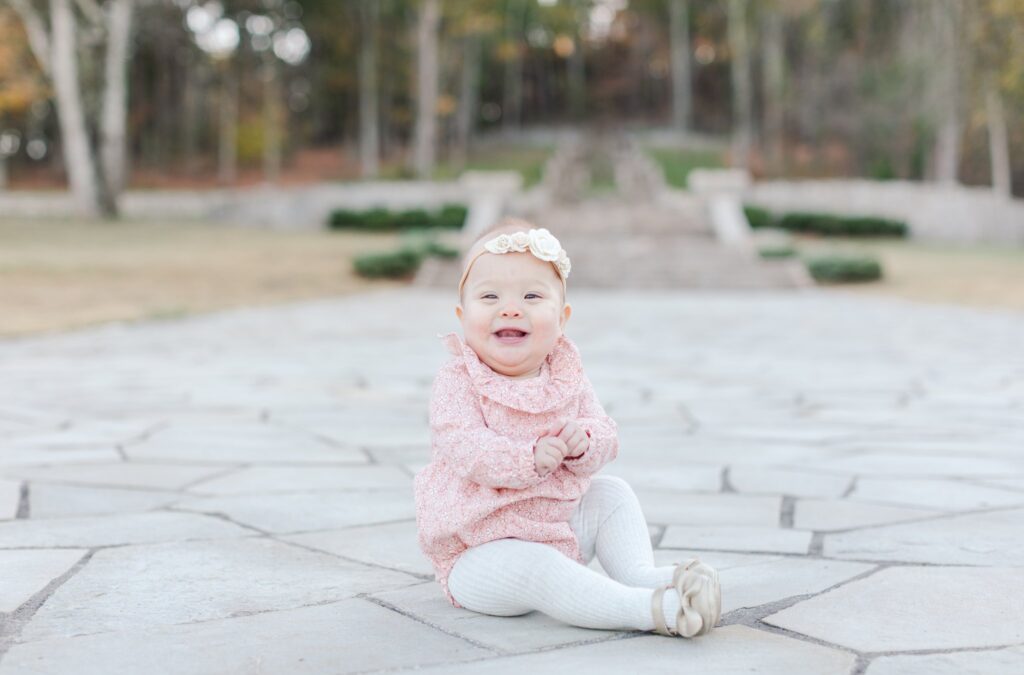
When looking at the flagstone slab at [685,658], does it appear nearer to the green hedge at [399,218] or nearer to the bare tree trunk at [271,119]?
the green hedge at [399,218]

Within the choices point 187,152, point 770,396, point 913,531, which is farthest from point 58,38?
point 913,531

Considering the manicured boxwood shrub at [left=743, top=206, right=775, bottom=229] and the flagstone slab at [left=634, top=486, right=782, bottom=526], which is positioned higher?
the manicured boxwood shrub at [left=743, top=206, right=775, bottom=229]

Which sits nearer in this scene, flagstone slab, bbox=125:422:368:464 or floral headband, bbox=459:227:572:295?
floral headband, bbox=459:227:572:295

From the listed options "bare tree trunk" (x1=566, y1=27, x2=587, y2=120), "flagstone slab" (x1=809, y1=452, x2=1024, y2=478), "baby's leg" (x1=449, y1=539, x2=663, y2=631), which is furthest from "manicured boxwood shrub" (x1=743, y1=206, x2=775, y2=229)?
"bare tree trunk" (x1=566, y1=27, x2=587, y2=120)

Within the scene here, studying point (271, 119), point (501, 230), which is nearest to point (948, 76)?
point (271, 119)

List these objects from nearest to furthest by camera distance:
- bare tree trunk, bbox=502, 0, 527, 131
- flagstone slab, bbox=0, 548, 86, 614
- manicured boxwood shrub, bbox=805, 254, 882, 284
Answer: flagstone slab, bbox=0, 548, 86, 614
manicured boxwood shrub, bbox=805, 254, 882, 284
bare tree trunk, bbox=502, 0, 527, 131

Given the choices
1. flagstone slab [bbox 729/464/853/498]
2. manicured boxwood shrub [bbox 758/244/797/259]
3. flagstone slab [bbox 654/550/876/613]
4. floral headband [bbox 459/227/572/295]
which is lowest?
flagstone slab [bbox 729/464/853/498]

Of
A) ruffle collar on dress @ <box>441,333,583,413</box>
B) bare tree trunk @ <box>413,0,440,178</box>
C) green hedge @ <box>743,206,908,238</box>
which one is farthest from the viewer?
bare tree trunk @ <box>413,0,440,178</box>

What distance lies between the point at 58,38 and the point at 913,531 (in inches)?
1036

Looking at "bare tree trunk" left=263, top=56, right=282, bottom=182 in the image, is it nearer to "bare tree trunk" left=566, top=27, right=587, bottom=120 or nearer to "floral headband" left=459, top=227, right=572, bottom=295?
"bare tree trunk" left=566, top=27, right=587, bottom=120

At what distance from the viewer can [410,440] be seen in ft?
16.9

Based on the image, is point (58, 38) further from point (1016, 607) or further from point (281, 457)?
point (1016, 607)

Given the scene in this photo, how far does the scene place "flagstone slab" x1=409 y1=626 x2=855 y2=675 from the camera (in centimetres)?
231

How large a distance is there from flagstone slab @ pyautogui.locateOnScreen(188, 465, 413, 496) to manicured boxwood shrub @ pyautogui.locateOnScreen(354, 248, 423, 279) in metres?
13.2
